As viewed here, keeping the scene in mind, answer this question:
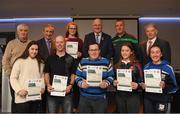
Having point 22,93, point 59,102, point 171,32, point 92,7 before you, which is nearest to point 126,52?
point 59,102

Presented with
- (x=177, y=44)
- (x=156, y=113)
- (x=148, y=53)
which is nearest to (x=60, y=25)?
(x=177, y=44)

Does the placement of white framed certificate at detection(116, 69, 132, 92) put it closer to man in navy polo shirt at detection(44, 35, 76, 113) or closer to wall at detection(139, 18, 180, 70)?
man in navy polo shirt at detection(44, 35, 76, 113)

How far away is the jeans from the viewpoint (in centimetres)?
386

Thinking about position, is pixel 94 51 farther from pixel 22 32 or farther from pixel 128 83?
pixel 22 32

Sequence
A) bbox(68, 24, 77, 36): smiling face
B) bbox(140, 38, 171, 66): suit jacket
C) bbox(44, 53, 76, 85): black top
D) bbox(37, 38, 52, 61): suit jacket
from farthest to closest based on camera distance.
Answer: bbox(68, 24, 77, 36): smiling face
bbox(37, 38, 52, 61): suit jacket
bbox(140, 38, 171, 66): suit jacket
bbox(44, 53, 76, 85): black top

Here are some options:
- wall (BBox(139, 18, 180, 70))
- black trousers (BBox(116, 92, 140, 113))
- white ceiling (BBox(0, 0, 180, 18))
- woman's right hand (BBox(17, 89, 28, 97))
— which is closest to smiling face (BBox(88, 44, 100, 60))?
black trousers (BBox(116, 92, 140, 113))

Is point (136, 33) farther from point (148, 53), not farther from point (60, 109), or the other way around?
point (60, 109)

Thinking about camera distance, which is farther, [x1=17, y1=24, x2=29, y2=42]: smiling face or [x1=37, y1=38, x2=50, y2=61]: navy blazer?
[x1=37, y1=38, x2=50, y2=61]: navy blazer

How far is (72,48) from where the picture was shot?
4297 mm

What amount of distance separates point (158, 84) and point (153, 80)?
0.29 feet

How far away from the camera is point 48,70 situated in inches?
154

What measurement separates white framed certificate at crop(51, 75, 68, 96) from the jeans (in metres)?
0.08

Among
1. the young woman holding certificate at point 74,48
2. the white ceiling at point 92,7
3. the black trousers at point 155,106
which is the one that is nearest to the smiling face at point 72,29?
the young woman holding certificate at point 74,48

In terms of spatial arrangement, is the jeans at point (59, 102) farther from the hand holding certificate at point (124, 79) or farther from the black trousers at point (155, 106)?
the black trousers at point (155, 106)
